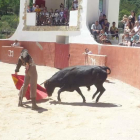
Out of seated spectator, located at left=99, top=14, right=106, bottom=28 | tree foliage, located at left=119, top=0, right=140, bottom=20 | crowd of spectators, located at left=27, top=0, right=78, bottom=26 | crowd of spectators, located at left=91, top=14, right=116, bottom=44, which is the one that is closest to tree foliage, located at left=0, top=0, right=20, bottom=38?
tree foliage, located at left=119, top=0, right=140, bottom=20

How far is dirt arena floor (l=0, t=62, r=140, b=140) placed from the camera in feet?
19.4

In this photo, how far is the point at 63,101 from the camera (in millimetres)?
9180

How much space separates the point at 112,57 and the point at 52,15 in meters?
6.50

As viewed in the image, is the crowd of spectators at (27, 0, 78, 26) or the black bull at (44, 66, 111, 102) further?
the crowd of spectators at (27, 0, 78, 26)

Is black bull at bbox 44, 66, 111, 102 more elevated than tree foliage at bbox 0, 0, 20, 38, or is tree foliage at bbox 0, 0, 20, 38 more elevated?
tree foliage at bbox 0, 0, 20, 38

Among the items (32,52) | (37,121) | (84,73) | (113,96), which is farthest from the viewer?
(32,52)

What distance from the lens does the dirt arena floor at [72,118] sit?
5902 mm

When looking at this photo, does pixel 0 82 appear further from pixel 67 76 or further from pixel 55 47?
pixel 55 47

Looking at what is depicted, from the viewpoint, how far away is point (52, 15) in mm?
19125

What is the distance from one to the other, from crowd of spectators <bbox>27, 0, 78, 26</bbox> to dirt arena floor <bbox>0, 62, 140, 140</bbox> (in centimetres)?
891

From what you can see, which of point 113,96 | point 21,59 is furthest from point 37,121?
point 113,96

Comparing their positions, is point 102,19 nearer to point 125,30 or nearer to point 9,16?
point 125,30

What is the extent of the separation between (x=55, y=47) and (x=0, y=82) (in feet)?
22.1

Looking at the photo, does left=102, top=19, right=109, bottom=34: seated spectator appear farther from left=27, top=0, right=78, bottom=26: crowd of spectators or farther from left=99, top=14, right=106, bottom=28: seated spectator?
left=27, top=0, right=78, bottom=26: crowd of spectators
